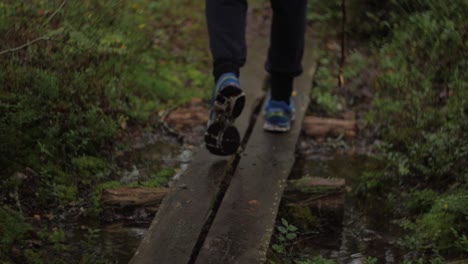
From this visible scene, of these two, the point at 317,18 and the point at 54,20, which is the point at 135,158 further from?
the point at 317,18

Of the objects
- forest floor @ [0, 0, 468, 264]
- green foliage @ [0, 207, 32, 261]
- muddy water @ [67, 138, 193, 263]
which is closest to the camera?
green foliage @ [0, 207, 32, 261]

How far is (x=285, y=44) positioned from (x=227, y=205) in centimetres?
121

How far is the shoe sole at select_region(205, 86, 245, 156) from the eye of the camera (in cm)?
387

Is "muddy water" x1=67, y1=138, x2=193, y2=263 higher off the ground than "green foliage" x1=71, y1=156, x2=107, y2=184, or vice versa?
"green foliage" x1=71, y1=156, x2=107, y2=184

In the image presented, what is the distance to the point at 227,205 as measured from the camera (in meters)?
3.65

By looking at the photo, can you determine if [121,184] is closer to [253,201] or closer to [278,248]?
[253,201]

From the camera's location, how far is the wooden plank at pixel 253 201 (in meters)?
3.21

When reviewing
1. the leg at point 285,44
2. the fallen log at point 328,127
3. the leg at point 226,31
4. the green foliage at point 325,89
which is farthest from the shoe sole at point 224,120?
the green foliage at point 325,89

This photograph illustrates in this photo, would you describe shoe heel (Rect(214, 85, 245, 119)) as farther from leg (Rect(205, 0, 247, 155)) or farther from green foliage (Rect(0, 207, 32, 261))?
green foliage (Rect(0, 207, 32, 261))

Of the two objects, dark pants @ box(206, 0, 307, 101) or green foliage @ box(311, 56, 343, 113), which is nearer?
dark pants @ box(206, 0, 307, 101)

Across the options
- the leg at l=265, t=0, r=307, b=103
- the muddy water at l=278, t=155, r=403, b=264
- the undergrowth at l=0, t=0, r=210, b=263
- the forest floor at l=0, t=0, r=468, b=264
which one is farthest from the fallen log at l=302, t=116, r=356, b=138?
the undergrowth at l=0, t=0, r=210, b=263

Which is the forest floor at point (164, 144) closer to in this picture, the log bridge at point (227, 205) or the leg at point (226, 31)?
the log bridge at point (227, 205)

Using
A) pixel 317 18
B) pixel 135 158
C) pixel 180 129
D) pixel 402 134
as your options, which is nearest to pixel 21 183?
pixel 135 158

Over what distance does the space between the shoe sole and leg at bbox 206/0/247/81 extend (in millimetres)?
135
